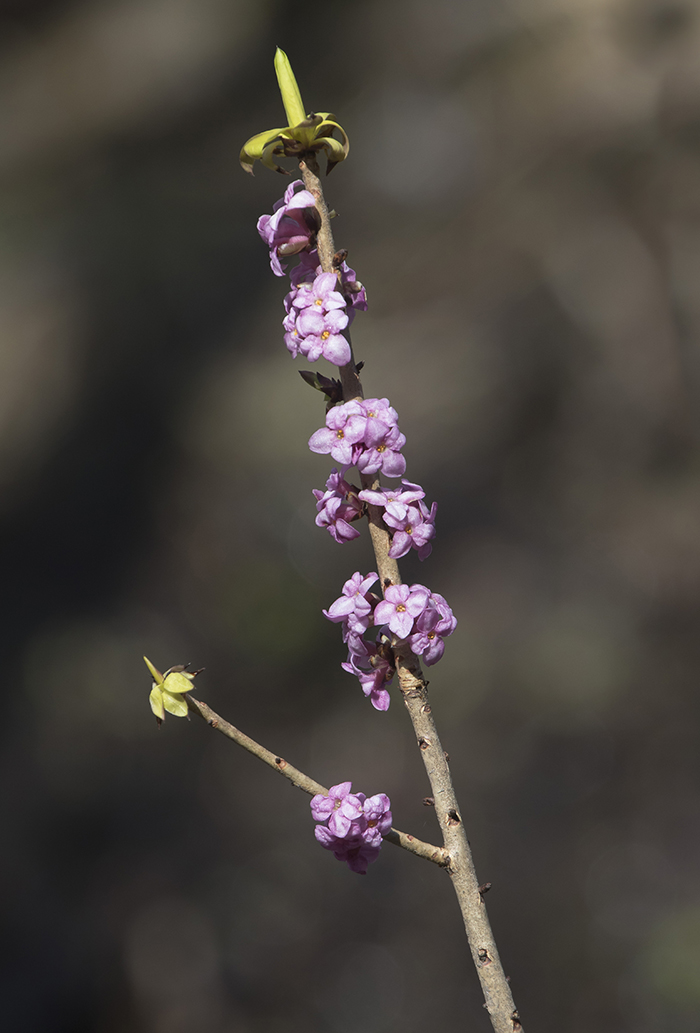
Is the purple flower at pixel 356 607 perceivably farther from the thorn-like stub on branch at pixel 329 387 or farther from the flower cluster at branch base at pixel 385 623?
the thorn-like stub on branch at pixel 329 387

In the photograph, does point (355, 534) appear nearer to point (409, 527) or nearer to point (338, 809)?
point (409, 527)

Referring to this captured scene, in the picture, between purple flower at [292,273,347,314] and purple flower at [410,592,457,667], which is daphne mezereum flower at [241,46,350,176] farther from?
purple flower at [410,592,457,667]

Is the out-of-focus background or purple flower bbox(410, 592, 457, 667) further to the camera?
the out-of-focus background

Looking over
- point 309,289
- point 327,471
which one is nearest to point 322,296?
point 309,289

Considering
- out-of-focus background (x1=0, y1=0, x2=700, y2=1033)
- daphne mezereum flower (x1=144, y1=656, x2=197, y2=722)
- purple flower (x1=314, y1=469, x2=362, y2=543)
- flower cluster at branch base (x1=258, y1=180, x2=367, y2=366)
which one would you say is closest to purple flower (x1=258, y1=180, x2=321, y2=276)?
flower cluster at branch base (x1=258, y1=180, x2=367, y2=366)

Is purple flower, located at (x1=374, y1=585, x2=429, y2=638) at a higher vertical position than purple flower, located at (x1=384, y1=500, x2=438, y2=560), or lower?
lower

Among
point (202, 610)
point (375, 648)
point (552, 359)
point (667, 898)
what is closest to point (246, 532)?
point (202, 610)

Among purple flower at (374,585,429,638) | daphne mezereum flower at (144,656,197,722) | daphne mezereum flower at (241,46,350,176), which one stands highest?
daphne mezereum flower at (241,46,350,176)
